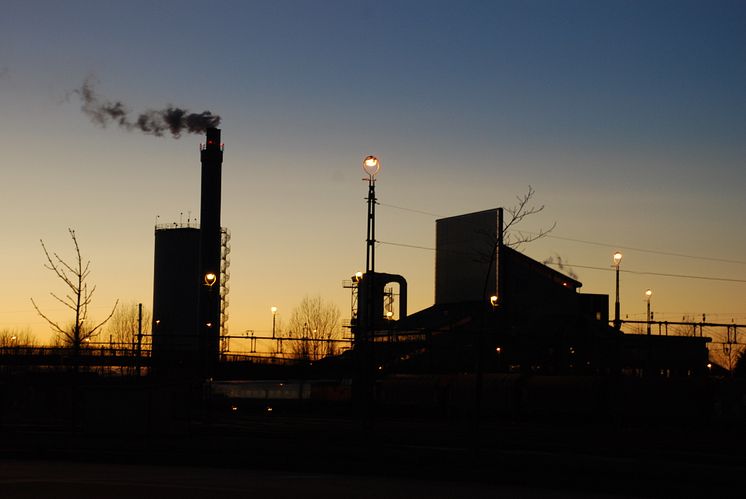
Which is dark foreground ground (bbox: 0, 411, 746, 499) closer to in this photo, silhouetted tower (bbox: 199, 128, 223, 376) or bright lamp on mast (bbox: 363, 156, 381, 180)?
bright lamp on mast (bbox: 363, 156, 381, 180)

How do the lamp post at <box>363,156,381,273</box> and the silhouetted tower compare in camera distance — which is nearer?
Answer: the lamp post at <box>363,156,381,273</box>

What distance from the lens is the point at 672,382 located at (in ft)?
174

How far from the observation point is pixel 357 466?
23656 mm

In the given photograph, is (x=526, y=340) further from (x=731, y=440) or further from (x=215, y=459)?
(x=215, y=459)

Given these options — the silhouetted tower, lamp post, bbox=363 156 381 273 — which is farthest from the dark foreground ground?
the silhouetted tower

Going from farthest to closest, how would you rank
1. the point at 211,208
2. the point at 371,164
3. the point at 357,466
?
the point at 211,208 → the point at 371,164 → the point at 357,466

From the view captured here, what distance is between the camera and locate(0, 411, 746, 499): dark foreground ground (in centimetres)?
1855

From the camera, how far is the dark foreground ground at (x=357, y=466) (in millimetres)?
18547

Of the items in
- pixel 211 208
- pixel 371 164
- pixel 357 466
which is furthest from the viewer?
pixel 211 208

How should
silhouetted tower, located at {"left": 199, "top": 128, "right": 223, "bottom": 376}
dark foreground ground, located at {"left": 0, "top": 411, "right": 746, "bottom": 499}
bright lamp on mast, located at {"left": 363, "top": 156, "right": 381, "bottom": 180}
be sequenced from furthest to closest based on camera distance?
silhouetted tower, located at {"left": 199, "top": 128, "right": 223, "bottom": 376}
bright lamp on mast, located at {"left": 363, "top": 156, "right": 381, "bottom": 180}
dark foreground ground, located at {"left": 0, "top": 411, "right": 746, "bottom": 499}

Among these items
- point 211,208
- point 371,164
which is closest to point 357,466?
point 371,164

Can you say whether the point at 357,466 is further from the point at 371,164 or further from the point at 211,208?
the point at 211,208

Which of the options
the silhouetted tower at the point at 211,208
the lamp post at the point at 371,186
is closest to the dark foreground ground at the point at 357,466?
the lamp post at the point at 371,186

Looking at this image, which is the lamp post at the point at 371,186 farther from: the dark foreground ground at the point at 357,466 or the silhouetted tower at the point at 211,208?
Answer: the silhouetted tower at the point at 211,208
